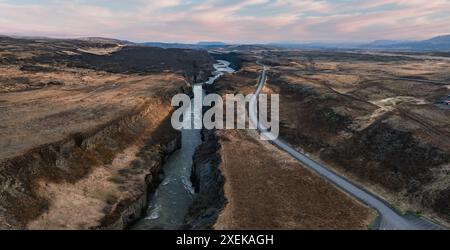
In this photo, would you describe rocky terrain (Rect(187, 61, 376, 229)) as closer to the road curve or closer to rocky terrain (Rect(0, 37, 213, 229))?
the road curve

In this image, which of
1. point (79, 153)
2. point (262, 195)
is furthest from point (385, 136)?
point (79, 153)

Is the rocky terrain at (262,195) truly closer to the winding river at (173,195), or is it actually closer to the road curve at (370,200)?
the road curve at (370,200)

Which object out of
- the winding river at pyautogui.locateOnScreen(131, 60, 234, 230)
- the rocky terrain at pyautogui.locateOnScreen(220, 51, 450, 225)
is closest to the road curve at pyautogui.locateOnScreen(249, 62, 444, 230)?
the rocky terrain at pyautogui.locateOnScreen(220, 51, 450, 225)

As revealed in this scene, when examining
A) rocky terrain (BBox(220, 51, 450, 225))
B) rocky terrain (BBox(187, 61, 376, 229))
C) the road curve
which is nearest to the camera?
rocky terrain (BBox(187, 61, 376, 229))

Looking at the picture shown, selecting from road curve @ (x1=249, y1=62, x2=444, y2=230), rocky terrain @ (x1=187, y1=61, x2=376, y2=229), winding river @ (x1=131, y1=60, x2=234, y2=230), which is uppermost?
rocky terrain @ (x1=187, y1=61, x2=376, y2=229)

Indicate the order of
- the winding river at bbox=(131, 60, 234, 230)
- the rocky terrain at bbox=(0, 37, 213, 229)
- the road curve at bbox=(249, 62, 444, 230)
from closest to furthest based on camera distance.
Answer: the road curve at bbox=(249, 62, 444, 230) → the rocky terrain at bbox=(0, 37, 213, 229) → the winding river at bbox=(131, 60, 234, 230)

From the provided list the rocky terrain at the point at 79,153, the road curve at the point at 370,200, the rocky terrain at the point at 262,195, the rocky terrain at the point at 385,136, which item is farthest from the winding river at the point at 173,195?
the rocky terrain at the point at 385,136

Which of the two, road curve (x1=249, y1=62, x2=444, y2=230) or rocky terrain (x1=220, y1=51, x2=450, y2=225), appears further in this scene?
rocky terrain (x1=220, y1=51, x2=450, y2=225)
